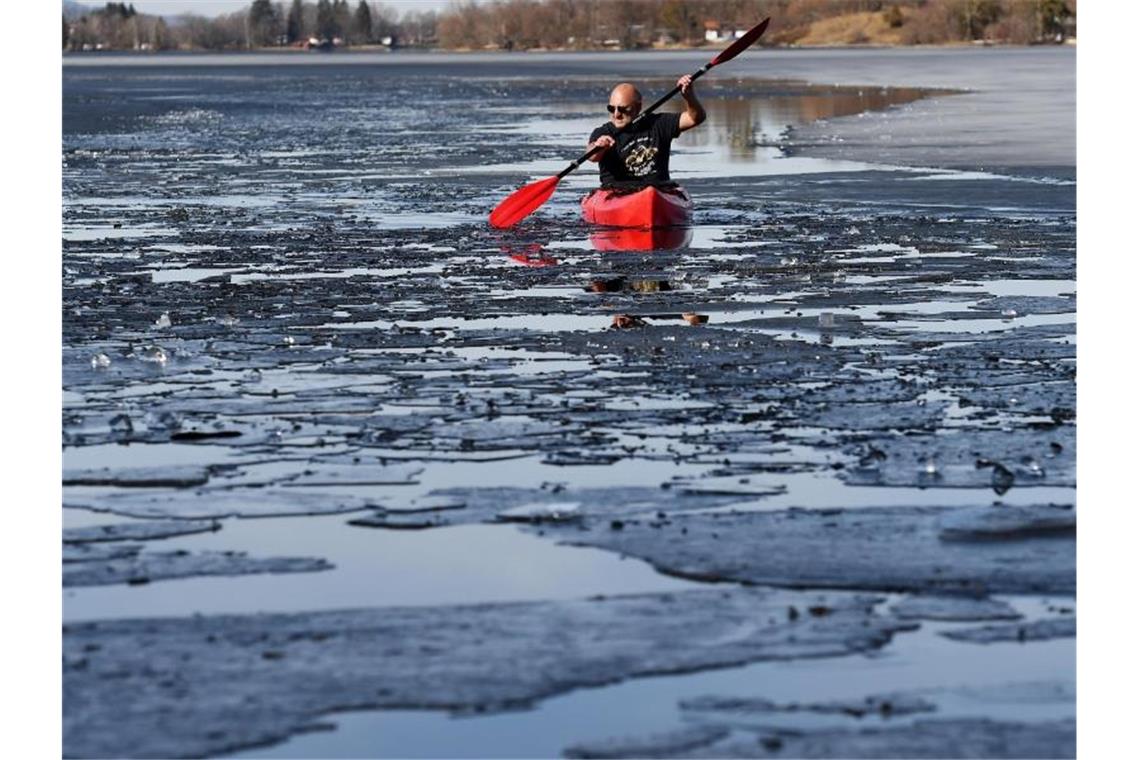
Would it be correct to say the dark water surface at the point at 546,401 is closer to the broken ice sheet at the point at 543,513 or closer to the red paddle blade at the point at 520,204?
the broken ice sheet at the point at 543,513

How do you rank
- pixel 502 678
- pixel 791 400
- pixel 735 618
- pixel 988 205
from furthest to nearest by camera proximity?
1. pixel 988 205
2. pixel 791 400
3. pixel 735 618
4. pixel 502 678

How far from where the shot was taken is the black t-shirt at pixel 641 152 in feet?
56.6

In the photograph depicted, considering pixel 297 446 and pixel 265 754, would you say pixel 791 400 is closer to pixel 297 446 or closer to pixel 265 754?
pixel 297 446

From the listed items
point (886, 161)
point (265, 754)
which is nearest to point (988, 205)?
point (886, 161)

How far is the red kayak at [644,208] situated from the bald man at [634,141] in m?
0.26

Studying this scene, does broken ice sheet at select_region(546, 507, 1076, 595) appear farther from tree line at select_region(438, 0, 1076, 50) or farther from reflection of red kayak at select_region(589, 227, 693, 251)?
tree line at select_region(438, 0, 1076, 50)

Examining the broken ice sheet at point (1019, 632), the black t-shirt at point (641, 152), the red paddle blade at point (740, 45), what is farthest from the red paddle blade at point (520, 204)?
the broken ice sheet at point (1019, 632)

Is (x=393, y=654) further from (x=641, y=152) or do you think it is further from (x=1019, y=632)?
(x=641, y=152)

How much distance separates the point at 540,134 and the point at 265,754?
28464mm

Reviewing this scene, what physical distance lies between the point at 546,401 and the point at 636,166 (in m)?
8.87

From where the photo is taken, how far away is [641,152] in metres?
17.4

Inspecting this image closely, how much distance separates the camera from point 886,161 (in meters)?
25.4

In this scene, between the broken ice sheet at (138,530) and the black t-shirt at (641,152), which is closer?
the broken ice sheet at (138,530)

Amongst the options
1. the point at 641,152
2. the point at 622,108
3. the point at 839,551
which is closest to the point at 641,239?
the point at 641,152
